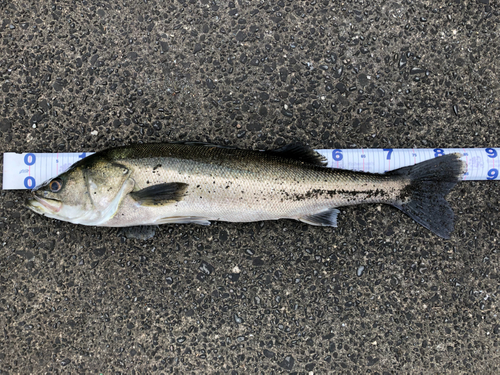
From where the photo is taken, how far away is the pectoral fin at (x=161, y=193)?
3.16 m

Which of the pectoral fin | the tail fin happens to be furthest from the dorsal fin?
the pectoral fin

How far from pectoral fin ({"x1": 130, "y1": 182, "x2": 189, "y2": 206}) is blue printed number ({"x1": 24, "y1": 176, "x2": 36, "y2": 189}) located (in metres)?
1.26

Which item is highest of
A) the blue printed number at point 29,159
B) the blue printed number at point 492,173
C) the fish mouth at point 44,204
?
the blue printed number at point 29,159

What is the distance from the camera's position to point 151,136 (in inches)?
148

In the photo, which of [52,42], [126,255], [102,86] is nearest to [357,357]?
[126,255]

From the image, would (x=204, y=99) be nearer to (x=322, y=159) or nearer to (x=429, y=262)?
(x=322, y=159)

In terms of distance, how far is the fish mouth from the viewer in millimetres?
3234

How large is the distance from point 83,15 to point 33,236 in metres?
2.49

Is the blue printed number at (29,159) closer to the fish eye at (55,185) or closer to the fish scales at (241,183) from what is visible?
the fish eye at (55,185)

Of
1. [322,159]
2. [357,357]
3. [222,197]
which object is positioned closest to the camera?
[222,197]

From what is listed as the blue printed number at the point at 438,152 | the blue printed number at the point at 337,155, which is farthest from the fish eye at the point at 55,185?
the blue printed number at the point at 438,152

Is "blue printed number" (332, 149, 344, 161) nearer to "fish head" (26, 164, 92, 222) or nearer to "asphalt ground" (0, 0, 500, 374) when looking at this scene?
"asphalt ground" (0, 0, 500, 374)

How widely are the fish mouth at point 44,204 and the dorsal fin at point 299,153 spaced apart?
2.09 meters

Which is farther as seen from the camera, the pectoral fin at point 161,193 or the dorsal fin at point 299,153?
the dorsal fin at point 299,153
